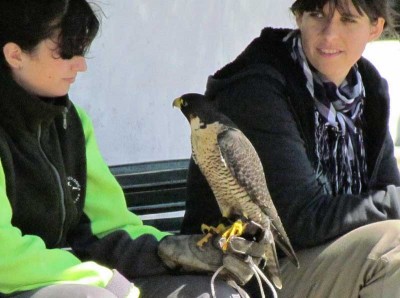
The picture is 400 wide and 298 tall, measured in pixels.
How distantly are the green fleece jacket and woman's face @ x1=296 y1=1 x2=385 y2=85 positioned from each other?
0.80m

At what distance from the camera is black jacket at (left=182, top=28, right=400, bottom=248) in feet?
11.3

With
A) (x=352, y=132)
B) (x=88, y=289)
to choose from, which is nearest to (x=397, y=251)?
(x=352, y=132)

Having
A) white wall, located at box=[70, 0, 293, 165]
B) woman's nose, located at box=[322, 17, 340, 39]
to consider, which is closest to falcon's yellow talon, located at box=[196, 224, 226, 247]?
woman's nose, located at box=[322, 17, 340, 39]

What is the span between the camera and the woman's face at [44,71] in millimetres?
3004

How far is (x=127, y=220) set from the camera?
330cm

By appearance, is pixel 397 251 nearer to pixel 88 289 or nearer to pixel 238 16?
pixel 88 289

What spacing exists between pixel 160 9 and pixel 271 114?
1367 millimetres

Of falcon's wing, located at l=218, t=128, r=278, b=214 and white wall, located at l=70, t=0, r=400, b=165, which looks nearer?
falcon's wing, located at l=218, t=128, r=278, b=214

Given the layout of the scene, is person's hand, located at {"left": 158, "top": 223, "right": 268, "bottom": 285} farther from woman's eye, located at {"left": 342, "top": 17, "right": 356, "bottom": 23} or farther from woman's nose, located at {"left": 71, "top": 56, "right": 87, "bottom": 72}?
woman's eye, located at {"left": 342, "top": 17, "right": 356, "bottom": 23}

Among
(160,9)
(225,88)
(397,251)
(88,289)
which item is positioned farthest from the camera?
(160,9)

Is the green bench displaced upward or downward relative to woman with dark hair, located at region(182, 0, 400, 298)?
downward

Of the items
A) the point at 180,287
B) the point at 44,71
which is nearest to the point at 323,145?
the point at 180,287

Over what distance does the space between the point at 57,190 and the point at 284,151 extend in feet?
2.48

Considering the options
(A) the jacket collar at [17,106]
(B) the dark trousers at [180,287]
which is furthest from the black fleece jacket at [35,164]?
(B) the dark trousers at [180,287]
